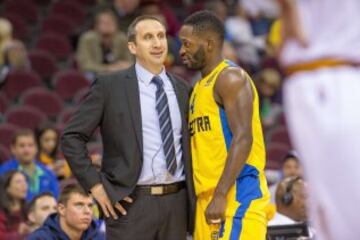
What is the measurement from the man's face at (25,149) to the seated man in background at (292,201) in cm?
275

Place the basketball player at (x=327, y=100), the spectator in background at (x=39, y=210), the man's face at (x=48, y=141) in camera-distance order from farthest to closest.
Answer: the man's face at (x=48, y=141) < the spectator in background at (x=39, y=210) < the basketball player at (x=327, y=100)

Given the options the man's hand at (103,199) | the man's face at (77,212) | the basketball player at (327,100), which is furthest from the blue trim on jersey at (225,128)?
the man's face at (77,212)

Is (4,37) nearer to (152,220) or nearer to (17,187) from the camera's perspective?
(17,187)

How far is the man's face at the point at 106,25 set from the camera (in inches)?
509

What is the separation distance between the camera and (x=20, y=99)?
39.6 feet

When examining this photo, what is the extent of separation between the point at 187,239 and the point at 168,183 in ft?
2.08

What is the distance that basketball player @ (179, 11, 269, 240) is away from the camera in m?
5.18

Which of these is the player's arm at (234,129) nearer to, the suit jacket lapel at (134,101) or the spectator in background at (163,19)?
the suit jacket lapel at (134,101)

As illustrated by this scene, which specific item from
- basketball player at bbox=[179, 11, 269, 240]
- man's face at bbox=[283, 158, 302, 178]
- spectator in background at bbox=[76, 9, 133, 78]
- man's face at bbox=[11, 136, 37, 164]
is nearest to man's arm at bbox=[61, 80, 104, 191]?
basketball player at bbox=[179, 11, 269, 240]

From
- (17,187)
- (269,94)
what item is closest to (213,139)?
(17,187)

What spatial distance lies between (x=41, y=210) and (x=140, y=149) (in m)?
2.77

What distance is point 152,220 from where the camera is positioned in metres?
5.57

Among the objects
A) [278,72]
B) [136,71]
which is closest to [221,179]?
[136,71]

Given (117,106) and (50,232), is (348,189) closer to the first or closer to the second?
(117,106)
